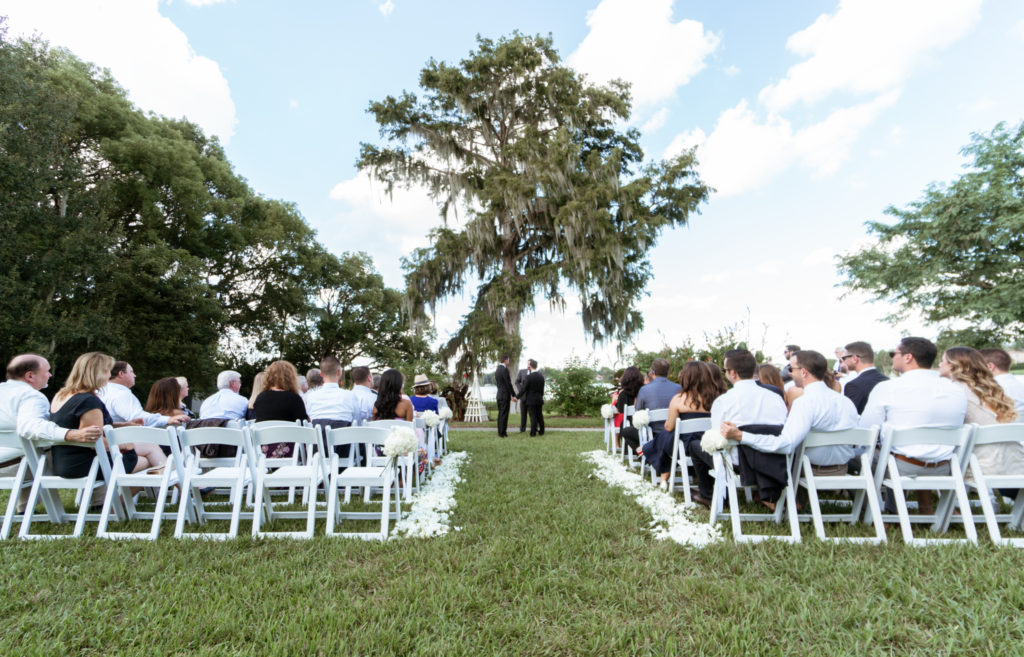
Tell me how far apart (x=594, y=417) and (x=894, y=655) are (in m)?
15.0

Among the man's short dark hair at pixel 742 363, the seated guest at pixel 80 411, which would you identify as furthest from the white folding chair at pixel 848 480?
the seated guest at pixel 80 411

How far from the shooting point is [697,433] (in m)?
5.36

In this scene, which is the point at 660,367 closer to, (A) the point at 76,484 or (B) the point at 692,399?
(B) the point at 692,399

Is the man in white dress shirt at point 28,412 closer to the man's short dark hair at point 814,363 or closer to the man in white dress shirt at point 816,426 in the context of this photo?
the man in white dress shirt at point 816,426

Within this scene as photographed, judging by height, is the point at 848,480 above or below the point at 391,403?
below

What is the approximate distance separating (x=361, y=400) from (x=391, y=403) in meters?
0.43

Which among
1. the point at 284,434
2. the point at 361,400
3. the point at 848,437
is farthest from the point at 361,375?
the point at 848,437

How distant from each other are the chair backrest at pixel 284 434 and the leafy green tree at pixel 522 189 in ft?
48.3

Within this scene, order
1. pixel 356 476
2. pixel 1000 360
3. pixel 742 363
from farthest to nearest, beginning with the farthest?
pixel 1000 360 < pixel 742 363 < pixel 356 476

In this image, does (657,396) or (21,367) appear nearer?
(21,367)

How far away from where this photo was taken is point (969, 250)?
2472 cm

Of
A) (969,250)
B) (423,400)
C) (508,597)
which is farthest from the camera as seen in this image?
(969,250)

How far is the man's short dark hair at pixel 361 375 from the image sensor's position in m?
6.73

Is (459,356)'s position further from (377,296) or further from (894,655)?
(894,655)
